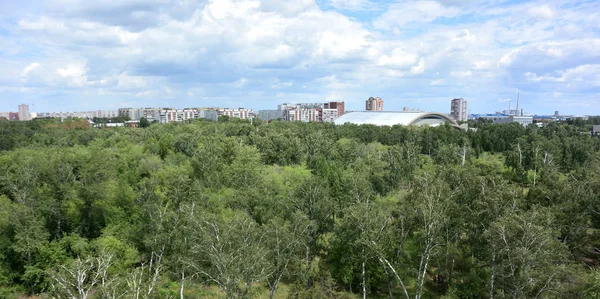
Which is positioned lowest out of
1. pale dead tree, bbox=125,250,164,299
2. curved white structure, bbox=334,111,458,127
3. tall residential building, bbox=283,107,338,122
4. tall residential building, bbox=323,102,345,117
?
pale dead tree, bbox=125,250,164,299

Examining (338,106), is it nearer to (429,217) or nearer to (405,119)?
(405,119)

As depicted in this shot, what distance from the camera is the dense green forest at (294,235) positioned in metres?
16.1

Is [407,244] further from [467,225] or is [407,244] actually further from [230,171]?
[230,171]

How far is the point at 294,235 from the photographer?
19391 millimetres

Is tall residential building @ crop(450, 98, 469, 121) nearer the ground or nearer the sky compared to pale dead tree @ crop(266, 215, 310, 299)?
nearer the sky

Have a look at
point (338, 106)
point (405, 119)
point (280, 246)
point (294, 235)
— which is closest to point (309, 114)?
point (338, 106)

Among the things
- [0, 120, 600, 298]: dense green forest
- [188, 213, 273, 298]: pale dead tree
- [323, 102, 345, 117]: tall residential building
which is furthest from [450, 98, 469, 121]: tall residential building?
[188, 213, 273, 298]: pale dead tree

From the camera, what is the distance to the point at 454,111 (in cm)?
19312

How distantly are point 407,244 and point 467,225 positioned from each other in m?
6.18

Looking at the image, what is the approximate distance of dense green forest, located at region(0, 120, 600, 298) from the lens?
16.1 m

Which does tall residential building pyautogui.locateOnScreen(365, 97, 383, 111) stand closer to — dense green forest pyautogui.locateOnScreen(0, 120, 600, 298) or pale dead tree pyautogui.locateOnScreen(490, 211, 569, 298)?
dense green forest pyautogui.locateOnScreen(0, 120, 600, 298)

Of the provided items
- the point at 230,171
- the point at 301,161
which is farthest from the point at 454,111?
the point at 230,171

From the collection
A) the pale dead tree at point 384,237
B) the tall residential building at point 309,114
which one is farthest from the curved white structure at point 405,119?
the pale dead tree at point 384,237

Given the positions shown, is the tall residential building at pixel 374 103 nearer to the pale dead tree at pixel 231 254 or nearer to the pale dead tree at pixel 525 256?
the pale dead tree at pixel 525 256
